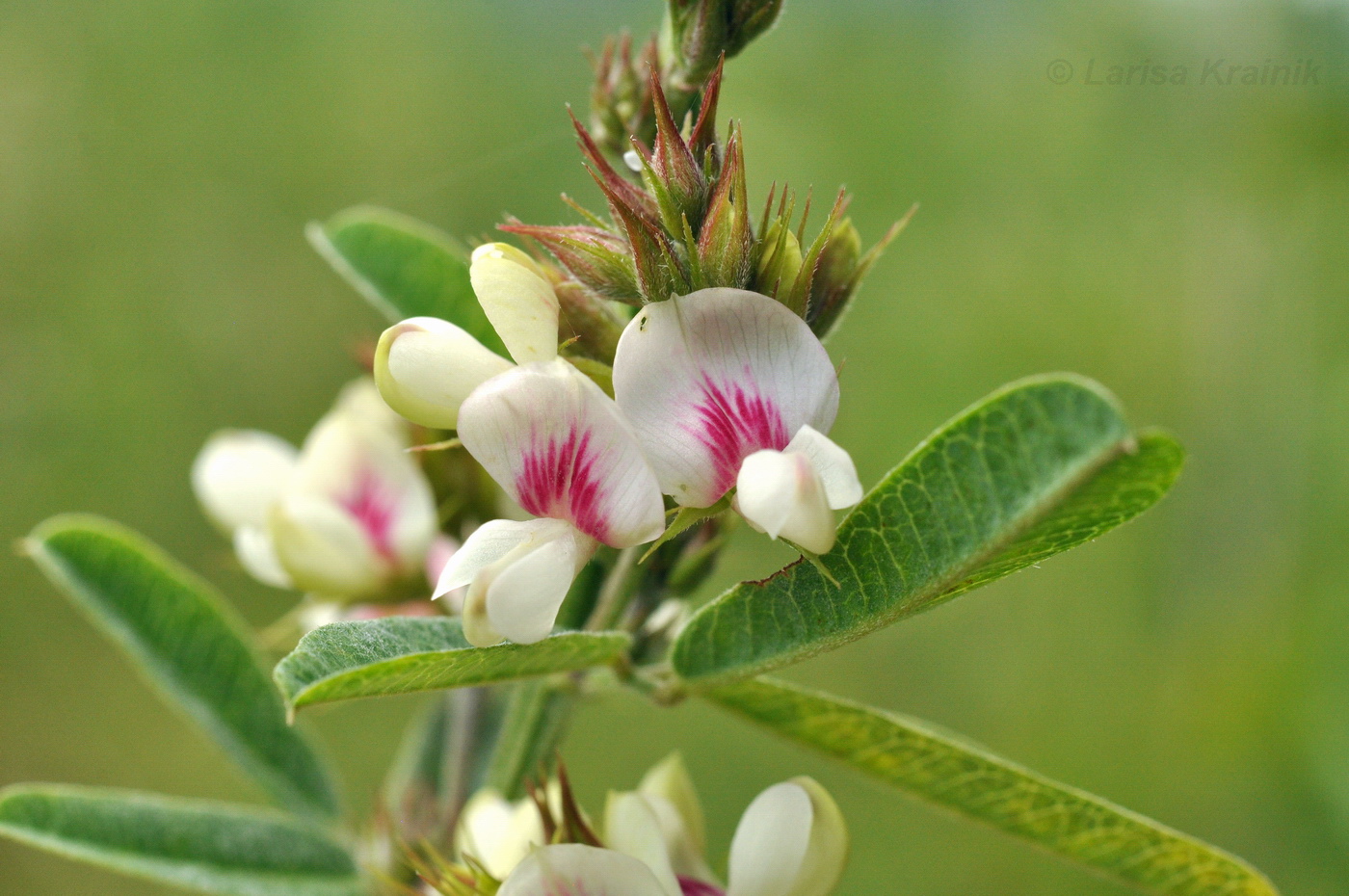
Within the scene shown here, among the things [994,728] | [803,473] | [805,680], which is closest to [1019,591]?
[994,728]

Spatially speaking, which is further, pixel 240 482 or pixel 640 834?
pixel 240 482

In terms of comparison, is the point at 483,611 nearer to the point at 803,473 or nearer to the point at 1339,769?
the point at 803,473

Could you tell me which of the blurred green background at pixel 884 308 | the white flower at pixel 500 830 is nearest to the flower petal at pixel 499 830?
the white flower at pixel 500 830

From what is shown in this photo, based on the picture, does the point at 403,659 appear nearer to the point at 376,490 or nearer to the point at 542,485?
the point at 542,485

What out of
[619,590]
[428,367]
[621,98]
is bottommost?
[619,590]

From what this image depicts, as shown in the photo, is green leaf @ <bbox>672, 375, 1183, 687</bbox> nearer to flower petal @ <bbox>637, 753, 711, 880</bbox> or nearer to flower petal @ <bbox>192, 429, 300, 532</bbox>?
flower petal @ <bbox>637, 753, 711, 880</bbox>

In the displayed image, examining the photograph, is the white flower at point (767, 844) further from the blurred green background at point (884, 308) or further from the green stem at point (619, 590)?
the blurred green background at point (884, 308)

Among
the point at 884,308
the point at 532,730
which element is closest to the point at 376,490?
the point at 532,730
